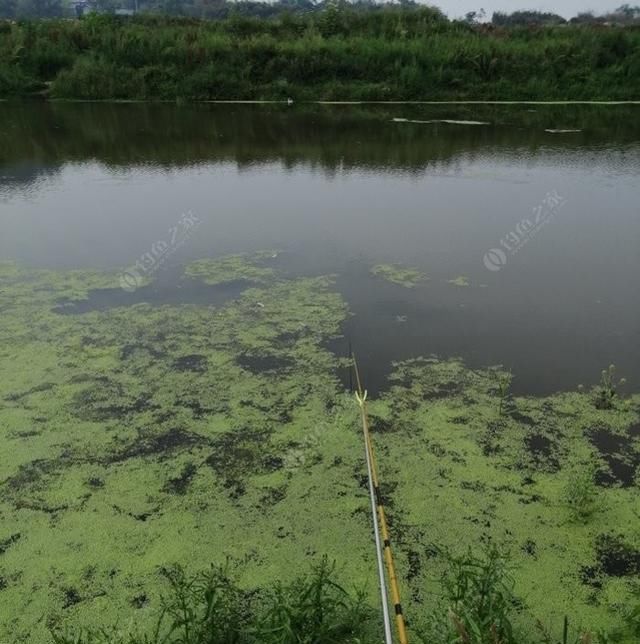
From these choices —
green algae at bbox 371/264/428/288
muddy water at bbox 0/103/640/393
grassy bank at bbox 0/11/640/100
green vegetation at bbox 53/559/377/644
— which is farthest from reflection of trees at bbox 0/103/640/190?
green vegetation at bbox 53/559/377/644

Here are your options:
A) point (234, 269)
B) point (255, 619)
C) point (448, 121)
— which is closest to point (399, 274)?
point (234, 269)

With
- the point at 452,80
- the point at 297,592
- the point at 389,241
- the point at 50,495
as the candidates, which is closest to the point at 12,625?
the point at 50,495

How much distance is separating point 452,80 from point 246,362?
12.7 metres

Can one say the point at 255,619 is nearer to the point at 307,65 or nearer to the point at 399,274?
the point at 399,274

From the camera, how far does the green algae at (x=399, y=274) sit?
4.16 m

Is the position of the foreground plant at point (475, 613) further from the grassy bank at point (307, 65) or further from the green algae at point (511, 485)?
the grassy bank at point (307, 65)

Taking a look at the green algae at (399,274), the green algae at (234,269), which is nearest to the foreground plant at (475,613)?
the green algae at (399,274)

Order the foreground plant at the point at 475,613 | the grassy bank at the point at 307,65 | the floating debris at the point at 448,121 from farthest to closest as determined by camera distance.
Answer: the grassy bank at the point at 307,65, the floating debris at the point at 448,121, the foreground plant at the point at 475,613

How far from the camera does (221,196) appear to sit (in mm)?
6383

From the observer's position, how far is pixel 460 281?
4180 millimetres

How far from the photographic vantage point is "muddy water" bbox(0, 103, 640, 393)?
11.5 feet

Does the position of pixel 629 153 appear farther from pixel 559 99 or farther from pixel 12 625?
pixel 12 625

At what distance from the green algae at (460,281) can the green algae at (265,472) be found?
1.14 m

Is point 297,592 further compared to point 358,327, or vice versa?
point 358,327
